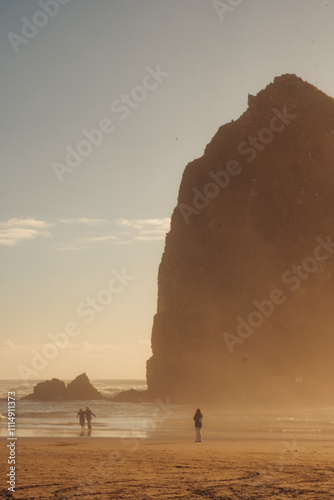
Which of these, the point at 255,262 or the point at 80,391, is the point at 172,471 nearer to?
the point at 255,262

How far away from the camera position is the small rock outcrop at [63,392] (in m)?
97.0

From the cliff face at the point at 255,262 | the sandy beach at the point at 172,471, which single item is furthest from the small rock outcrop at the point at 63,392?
the sandy beach at the point at 172,471

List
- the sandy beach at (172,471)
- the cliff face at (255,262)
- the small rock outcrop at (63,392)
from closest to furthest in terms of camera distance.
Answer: the sandy beach at (172,471) < the cliff face at (255,262) < the small rock outcrop at (63,392)

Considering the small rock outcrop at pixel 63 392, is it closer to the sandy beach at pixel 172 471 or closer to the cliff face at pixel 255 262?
the cliff face at pixel 255 262

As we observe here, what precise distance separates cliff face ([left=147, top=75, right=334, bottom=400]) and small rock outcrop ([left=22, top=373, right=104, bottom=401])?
18.2 m

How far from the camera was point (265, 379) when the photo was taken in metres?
78.8

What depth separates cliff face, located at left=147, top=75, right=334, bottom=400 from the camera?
79.9 metres

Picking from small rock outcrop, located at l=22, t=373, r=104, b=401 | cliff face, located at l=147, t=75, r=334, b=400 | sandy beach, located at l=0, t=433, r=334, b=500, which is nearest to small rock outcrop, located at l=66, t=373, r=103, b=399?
small rock outcrop, located at l=22, t=373, r=104, b=401

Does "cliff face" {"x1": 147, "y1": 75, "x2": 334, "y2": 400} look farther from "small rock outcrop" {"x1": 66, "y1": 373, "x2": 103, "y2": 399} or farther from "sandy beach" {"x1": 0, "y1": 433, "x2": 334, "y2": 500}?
"sandy beach" {"x1": 0, "y1": 433, "x2": 334, "y2": 500}

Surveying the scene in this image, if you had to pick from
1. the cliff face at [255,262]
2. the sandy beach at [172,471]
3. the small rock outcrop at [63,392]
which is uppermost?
the cliff face at [255,262]

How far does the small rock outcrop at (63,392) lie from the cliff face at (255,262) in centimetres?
1820

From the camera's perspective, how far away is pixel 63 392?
9775 cm

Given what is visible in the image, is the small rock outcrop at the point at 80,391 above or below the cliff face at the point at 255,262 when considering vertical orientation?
below

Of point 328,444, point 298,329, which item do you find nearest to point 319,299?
point 298,329
